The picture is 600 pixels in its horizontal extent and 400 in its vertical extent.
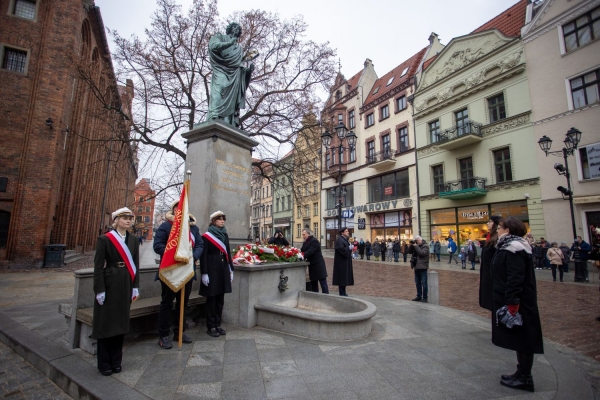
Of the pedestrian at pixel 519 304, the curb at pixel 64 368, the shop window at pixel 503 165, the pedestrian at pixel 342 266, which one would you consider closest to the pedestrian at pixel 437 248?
the shop window at pixel 503 165

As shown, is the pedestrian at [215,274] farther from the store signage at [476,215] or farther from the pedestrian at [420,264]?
the store signage at [476,215]

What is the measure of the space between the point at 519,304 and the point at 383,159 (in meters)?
27.7

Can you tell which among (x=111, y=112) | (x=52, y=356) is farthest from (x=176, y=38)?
(x=52, y=356)

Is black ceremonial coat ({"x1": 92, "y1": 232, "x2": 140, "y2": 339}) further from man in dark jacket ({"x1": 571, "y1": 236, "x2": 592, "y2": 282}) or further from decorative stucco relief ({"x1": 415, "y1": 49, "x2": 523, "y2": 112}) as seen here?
decorative stucco relief ({"x1": 415, "y1": 49, "x2": 523, "y2": 112})

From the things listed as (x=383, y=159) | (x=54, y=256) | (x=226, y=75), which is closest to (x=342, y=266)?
(x=226, y=75)

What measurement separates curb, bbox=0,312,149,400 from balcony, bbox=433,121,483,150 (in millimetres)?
24097

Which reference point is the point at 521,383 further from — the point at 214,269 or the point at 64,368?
the point at 64,368

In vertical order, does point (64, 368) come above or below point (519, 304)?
below

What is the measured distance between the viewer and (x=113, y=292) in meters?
3.48

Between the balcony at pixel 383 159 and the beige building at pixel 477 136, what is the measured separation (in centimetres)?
291

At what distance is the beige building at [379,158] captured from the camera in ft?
93.1

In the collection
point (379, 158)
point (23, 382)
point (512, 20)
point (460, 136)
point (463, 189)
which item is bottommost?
point (23, 382)

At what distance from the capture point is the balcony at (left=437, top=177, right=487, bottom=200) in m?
21.6

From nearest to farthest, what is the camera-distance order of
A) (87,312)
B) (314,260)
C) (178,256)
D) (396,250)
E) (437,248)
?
(87,312) < (178,256) < (314,260) < (437,248) < (396,250)
